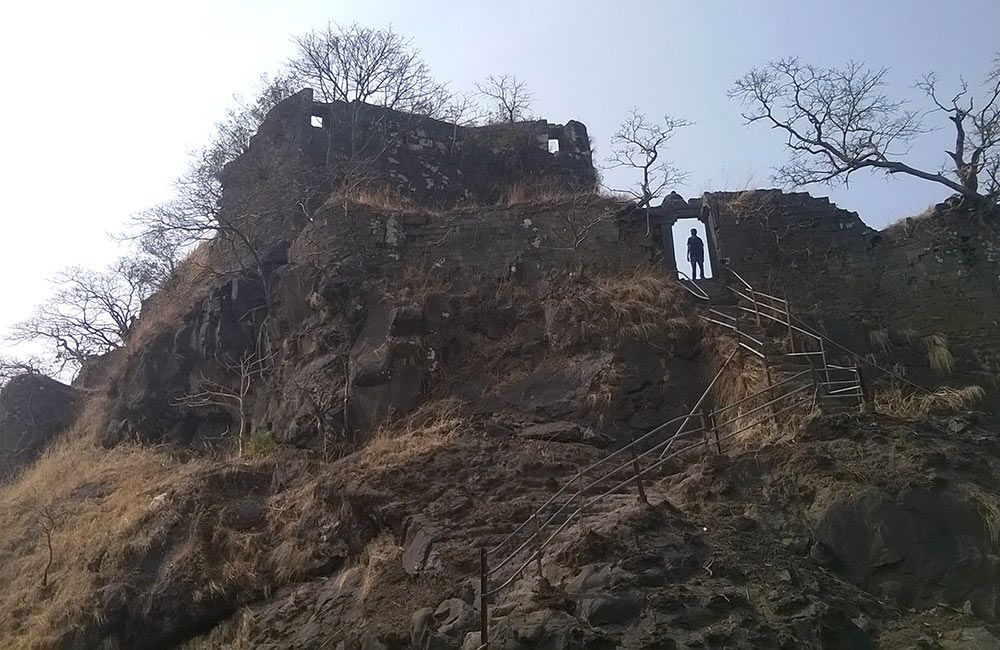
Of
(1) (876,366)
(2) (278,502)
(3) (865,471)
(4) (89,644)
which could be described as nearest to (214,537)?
(2) (278,502)

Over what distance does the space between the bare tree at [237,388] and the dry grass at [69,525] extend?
1302 mm

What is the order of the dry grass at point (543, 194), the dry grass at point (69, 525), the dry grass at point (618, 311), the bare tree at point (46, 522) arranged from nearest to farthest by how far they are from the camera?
the dry grass at point (69, 525) → the bare tree at point (46, 522) → the dry grass at point (618, 311) → the dry grass at point (543, 194)

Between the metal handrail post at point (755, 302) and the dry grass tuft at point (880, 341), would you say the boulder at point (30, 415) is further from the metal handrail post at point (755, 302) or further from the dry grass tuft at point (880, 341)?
the dry grass tuft at point (880, 341)

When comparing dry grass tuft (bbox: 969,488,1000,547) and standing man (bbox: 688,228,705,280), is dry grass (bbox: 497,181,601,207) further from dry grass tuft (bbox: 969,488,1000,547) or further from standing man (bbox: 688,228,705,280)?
dry grass tuft (bbox: 969,488,1000,547)

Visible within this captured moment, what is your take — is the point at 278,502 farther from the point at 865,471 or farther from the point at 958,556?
the point at 958,556

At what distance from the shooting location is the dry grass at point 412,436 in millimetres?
13734

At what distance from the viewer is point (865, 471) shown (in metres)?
10.7

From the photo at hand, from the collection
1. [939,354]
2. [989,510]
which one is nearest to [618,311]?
[939,354]

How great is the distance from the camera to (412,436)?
47.3 ft

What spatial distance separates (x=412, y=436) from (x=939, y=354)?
9073 millimetres

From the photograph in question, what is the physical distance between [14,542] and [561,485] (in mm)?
10638

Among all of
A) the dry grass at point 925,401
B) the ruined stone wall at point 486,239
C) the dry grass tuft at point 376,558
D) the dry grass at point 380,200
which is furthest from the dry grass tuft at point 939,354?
the dry grass tuft at point 376,558

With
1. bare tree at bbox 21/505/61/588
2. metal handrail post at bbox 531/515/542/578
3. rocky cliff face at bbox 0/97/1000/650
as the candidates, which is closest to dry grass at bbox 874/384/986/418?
rocky cliff face at bbox 0/97/1000/650

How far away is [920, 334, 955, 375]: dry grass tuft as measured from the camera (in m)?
15.6
